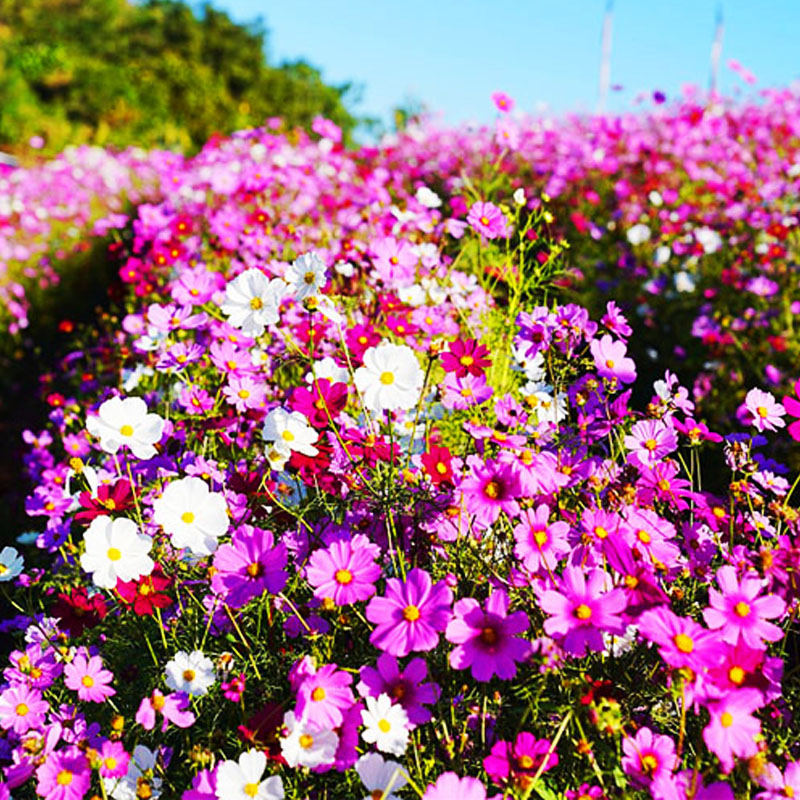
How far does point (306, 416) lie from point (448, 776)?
0.72 metres

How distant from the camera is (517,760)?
117cm

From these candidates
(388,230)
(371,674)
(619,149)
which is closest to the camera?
(371,674)

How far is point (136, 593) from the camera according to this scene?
144 cm

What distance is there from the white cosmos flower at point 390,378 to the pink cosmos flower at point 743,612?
2.00 ft

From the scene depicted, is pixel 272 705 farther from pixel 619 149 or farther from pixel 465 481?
pixel 619 149

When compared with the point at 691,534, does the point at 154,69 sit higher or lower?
higher

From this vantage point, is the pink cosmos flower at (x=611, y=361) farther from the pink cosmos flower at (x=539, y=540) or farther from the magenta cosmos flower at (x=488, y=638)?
the magenta cosmos flower at (x=488, y=638)

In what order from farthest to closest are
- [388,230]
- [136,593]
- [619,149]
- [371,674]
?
1. [619,149]
2. [388,230]
3. [136,593]
4. [371,674]

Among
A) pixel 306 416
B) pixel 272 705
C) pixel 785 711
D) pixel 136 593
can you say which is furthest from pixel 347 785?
pixel 785 711

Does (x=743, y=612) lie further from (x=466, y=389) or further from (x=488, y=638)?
(x=466, y=389)

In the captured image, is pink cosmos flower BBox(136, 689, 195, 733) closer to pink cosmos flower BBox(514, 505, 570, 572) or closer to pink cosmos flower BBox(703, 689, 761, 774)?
pink cosmos flower BBox(514, 505, 570, 572)

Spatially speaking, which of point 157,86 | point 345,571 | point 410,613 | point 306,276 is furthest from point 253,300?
point 157,86

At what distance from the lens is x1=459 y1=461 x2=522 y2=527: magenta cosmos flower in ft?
4.37

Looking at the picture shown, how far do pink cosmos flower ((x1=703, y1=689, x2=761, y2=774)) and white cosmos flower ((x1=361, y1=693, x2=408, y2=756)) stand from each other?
17.6 inches
